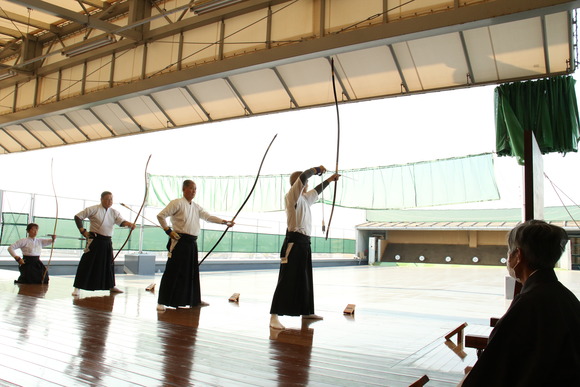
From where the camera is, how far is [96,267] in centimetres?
591

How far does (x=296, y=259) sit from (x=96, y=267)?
10.7ft

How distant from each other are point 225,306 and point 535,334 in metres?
4.30

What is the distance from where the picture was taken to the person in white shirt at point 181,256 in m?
4.73

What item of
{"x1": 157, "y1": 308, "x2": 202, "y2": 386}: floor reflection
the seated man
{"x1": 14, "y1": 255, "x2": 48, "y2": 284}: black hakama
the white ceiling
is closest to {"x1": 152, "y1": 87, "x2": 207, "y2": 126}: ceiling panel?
the white ceiling

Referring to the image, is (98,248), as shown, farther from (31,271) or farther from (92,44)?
(92,44)

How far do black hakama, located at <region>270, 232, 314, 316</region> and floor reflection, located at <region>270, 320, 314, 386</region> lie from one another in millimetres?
193

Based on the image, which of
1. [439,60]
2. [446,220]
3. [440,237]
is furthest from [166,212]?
[440,237]

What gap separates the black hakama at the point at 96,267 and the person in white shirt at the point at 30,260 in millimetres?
1196

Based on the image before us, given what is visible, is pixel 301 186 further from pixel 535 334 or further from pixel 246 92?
pixel 246 92

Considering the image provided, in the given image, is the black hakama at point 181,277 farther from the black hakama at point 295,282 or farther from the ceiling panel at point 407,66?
the ceiling panel at point 407,66

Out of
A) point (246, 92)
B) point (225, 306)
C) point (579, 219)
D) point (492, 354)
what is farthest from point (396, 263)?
point (492, 354)

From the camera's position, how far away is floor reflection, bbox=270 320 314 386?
2354 mm

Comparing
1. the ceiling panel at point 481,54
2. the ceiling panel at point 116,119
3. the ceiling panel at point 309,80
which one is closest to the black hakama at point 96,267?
the ceiling panel at point 309,80

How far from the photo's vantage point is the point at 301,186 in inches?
155
